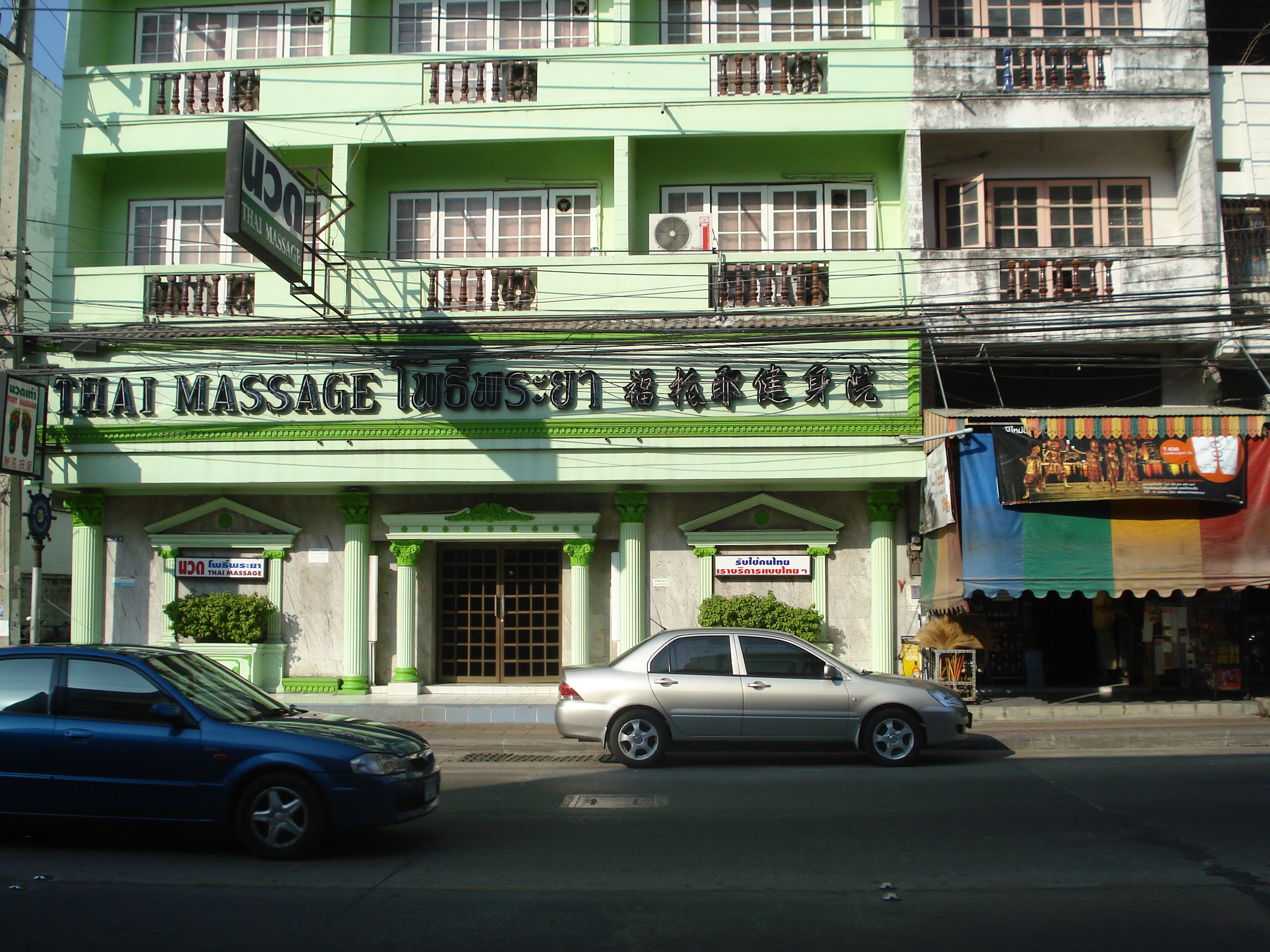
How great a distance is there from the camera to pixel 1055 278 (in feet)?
51.4

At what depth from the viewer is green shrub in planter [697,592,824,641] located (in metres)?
15.9

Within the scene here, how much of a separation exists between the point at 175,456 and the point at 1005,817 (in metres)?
13.1

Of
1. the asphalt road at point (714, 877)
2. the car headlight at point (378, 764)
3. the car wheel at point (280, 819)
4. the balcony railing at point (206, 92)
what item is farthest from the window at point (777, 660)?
the balcony railing at point (206, 92)

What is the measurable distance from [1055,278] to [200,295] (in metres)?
13.1

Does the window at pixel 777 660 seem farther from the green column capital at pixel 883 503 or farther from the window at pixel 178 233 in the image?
the window at pixel 178 233

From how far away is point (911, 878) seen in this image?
265 inches

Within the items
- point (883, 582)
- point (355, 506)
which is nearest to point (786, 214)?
point (883, 582)

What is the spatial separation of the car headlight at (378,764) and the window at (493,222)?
37.2 feet

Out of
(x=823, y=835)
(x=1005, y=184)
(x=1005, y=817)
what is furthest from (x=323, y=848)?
(x=1005, y=184)

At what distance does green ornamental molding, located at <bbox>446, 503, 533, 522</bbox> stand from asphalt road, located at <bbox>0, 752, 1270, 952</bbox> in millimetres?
7027

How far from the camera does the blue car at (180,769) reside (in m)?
7.08

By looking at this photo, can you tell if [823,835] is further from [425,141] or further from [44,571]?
[44,571]

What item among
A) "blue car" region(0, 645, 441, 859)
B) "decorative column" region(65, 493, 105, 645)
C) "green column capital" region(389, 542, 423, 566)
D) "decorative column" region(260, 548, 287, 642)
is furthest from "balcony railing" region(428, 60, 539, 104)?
"blue car" region(0, 645, 441, 859)

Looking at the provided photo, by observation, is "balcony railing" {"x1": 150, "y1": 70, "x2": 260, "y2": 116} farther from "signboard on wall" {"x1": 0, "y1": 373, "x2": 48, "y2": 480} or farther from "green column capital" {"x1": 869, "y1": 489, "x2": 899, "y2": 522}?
"green column capital" {"x1": 869, "y1": 489, "x2": 899, "y2": 522}
